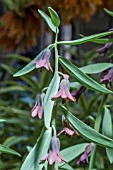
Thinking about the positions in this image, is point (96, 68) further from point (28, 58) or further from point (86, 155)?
point (28, 58)

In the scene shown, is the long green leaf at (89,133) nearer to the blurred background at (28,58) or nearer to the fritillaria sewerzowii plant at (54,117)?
the fritillaria sewerzowii plant at (54,117)

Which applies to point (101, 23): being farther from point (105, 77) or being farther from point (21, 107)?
→ point (105, 77)

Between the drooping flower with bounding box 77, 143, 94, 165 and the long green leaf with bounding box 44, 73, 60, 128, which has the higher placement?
the long green leaf with bounding box 44, 73, 60, 128

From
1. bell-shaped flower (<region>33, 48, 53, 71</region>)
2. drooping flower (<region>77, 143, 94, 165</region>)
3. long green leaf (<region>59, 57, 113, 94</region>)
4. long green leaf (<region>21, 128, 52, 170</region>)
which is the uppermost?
bell-shaped flower (<region>33, 48, 53, 71</region>)

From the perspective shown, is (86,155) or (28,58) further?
(28,58)

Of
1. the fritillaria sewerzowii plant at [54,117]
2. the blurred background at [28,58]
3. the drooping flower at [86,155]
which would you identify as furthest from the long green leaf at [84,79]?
the blurred background at [28,58]

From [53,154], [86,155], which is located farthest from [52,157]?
[86,155]

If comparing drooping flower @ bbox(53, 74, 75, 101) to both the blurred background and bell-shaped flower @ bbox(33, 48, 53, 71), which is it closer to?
bell-shaped flower @ bbox(33, 48, 53, 71)

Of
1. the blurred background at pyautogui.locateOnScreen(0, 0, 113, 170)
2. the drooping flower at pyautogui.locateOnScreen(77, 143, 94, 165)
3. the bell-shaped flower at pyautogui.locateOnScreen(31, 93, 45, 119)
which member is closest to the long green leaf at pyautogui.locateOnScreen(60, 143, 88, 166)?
the drooping flower at pyautogui.locateOnScreen(77, 143, 94, 165)
